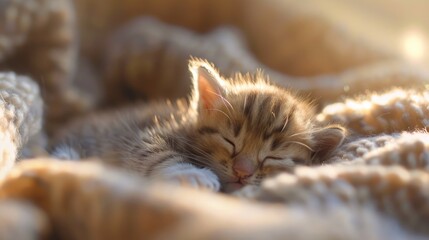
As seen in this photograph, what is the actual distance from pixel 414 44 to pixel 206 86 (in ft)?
3.59

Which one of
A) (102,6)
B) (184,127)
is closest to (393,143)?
(184,127)

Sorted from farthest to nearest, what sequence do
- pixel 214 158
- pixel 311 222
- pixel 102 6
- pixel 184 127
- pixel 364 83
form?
pixel 102 6
pixel 364 83
pixel 184 127
pixel 214 158
pixel 311 222

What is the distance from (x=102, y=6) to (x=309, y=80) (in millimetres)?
719

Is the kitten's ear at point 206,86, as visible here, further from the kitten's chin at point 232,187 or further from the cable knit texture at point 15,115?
the cable knit texture at point 15,115

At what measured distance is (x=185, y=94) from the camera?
1512 millimetres

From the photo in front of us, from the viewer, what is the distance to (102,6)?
70.6 inches

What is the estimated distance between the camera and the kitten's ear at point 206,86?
3.49 feet

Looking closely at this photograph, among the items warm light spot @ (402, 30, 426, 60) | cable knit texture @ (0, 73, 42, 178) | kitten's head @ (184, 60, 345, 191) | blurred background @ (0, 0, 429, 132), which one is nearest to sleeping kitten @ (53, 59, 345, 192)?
kitten's head @ (184, 60, 345, 191)

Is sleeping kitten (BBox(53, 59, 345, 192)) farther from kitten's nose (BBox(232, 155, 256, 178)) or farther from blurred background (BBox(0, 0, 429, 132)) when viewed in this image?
blurred background (BBox(0, 0, 429, 132))

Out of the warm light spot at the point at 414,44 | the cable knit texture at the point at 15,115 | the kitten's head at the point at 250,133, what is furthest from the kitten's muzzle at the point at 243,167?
the warm light spot at the point at 414,44

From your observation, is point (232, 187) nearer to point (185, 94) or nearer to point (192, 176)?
point (192, 176)

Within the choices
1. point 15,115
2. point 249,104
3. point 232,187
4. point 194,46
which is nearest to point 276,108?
point 249,104

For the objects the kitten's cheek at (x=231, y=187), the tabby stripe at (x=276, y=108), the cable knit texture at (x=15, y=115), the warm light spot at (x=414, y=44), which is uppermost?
the warm light spot at (x=414, y=44)

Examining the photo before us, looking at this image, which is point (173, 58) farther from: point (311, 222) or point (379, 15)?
point (311, 222)
